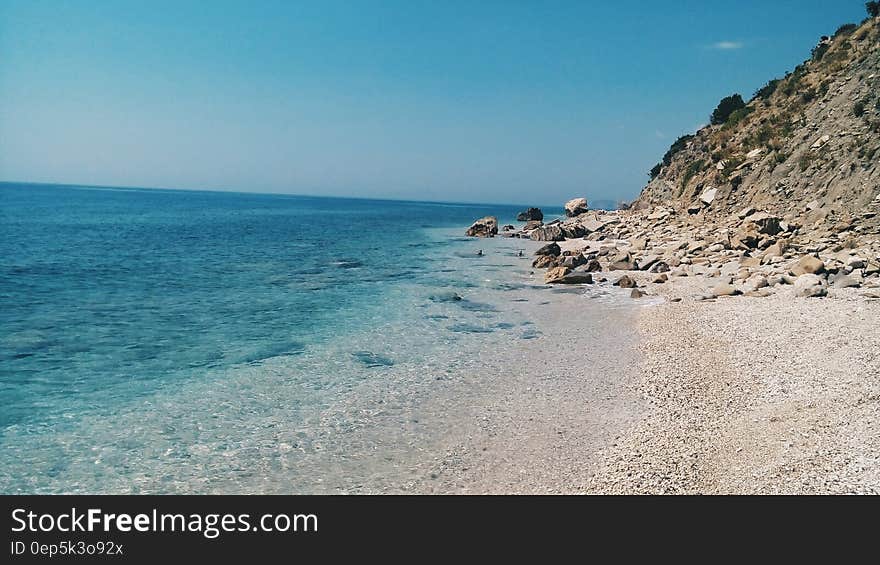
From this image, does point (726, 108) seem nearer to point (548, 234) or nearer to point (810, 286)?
point (548, 234)

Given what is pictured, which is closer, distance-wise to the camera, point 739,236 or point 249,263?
point 739,236

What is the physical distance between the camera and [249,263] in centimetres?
4047

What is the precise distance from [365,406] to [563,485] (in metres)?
5.69

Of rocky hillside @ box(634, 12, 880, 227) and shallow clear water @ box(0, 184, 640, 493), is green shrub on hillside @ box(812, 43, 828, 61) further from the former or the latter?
shallow clear water @ box(0, 184, 640, 493)

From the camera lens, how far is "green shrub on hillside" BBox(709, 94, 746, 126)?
65.5 meters

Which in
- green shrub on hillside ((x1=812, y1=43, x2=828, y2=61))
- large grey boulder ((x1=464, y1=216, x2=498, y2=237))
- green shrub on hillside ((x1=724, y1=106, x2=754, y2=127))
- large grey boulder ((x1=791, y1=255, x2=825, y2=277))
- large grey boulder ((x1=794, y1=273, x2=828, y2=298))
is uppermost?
green shrub on hillside ((x1=812, y1=43, x2=828, y2=61))

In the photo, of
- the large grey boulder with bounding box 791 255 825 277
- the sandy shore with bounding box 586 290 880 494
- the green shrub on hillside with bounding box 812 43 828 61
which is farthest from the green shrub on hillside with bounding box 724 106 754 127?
the sandy shore with bounding box 586 290 880 494

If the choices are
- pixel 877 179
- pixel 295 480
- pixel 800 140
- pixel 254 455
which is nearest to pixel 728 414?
pixel 295 480

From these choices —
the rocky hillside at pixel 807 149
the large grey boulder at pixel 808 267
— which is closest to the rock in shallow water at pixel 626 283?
the large grey boulder at pixel 808 267

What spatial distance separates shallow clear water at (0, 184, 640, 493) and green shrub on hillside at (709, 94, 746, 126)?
1733 inches

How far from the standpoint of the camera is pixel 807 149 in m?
38.8
